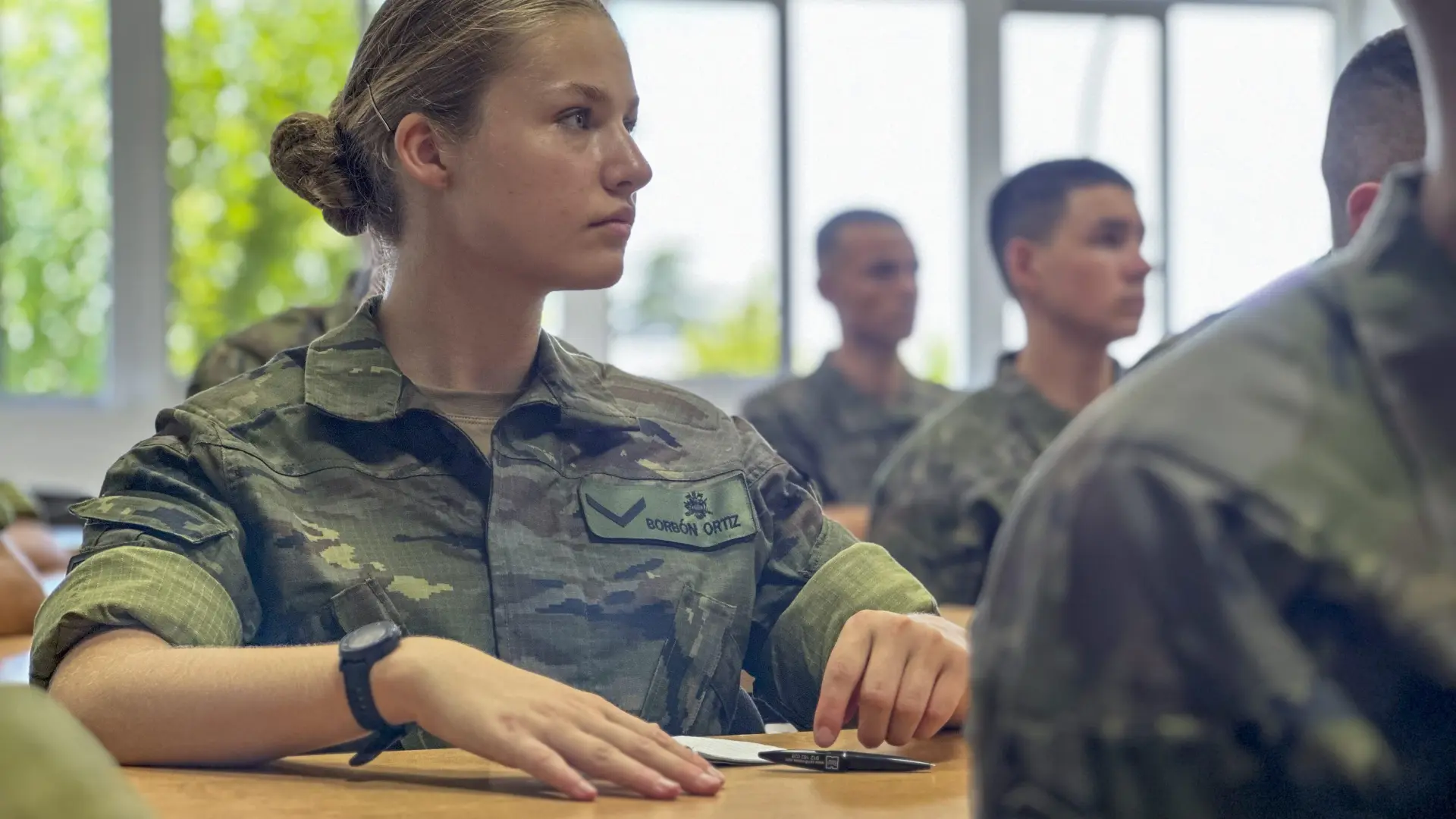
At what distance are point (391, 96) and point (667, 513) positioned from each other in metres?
0.51

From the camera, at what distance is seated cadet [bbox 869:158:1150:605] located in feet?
10.2

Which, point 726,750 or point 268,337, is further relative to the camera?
point 268,337

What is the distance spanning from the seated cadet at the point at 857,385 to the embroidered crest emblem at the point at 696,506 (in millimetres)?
3176

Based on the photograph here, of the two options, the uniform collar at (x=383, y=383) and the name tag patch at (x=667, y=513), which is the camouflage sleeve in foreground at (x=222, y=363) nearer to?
the uniform collar at (x=383, y=383)

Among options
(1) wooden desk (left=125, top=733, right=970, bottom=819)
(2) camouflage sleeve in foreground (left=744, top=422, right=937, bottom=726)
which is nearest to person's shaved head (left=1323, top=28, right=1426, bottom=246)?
(2) camouflage sleeve in foreground (left=744, top=422, right=937, bottom=726)

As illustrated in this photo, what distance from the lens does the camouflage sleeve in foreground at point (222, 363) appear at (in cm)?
311

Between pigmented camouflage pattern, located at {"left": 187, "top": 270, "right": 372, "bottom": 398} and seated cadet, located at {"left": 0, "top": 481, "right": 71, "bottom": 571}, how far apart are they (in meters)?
0.38

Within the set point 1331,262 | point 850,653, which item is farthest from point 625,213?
point 1331,262

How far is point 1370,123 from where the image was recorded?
6.24 ft

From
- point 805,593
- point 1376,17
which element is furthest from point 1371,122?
point 1376,17

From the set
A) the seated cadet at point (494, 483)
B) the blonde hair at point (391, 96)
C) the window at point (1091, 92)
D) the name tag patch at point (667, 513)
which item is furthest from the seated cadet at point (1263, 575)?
the window at point (1091, 92)

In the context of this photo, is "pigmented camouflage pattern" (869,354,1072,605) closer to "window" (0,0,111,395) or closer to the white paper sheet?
the white paper sheet

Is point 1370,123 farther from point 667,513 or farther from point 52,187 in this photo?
point 52,187

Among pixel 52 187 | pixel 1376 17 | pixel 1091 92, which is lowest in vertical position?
pixel 52 187
